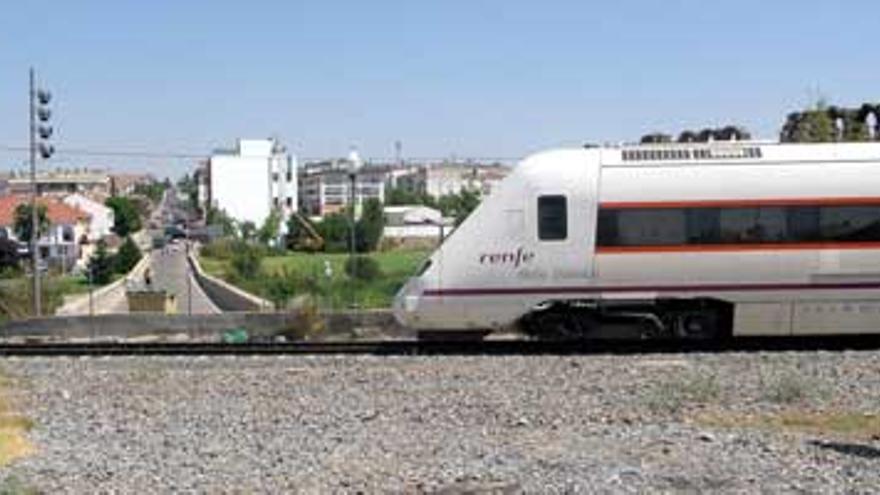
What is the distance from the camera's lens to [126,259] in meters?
97.2

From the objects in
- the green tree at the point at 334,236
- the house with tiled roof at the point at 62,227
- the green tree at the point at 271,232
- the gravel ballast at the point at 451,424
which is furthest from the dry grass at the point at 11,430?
the green tree at the point at 271,232

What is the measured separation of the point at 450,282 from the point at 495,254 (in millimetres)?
761

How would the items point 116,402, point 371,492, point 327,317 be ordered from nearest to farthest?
point 371,492, point 116,402, point 327,317

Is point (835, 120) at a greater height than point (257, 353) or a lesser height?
greater

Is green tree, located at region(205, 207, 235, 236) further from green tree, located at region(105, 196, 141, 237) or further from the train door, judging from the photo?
the train door

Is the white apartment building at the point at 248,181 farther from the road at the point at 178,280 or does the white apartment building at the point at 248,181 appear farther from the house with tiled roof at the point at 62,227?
the road at the point at 178,280

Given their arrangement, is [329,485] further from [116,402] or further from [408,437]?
[116,402]

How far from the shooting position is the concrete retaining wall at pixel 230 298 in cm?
3982

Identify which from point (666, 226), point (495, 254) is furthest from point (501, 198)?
point (666, 226)

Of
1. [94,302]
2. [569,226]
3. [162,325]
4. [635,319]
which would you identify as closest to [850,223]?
[635,319]

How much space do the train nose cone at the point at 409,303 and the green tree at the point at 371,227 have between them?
254 ft

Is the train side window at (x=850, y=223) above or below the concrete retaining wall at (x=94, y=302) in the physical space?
above

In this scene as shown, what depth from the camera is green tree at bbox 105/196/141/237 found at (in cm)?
16662

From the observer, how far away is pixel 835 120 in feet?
111
